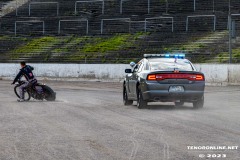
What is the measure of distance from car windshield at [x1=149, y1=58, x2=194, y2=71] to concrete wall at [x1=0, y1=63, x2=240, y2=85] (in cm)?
1934

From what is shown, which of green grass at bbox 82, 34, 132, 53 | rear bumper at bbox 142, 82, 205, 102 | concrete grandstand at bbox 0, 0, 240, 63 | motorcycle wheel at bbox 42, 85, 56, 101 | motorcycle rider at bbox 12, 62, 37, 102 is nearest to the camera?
rear bumper at bbox 142, 82, 205, 102

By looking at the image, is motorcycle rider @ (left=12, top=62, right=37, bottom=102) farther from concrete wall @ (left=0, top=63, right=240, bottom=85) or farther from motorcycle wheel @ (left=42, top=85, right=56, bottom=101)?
concrete wall @ (left=0, top=63, right=240, bottom=85)

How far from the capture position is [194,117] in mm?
17328

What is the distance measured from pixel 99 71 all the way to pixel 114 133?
34640 millimetres

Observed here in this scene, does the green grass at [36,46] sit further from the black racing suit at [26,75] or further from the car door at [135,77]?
the car door at [135,77]

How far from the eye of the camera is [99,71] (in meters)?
48.1

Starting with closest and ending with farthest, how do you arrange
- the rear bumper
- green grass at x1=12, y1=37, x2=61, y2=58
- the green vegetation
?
1. the rear bumper
2. the green vegetation
3. green grass at x1=12, y1=37, x2=61, y2=58

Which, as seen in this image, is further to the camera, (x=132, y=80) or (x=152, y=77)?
(x=132, y=80)

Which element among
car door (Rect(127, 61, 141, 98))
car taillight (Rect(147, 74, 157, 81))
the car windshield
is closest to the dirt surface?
car taillight (Rect(147, 74, 157, 81))

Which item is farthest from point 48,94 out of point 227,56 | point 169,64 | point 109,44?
point 109,44

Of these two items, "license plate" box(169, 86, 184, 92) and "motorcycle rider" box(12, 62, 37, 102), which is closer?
"license plate" box(169, 86, 184, 92)

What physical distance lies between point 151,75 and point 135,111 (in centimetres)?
125

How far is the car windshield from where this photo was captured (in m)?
20.9

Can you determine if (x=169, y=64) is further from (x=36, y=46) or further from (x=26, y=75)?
(x=36, y=46)
